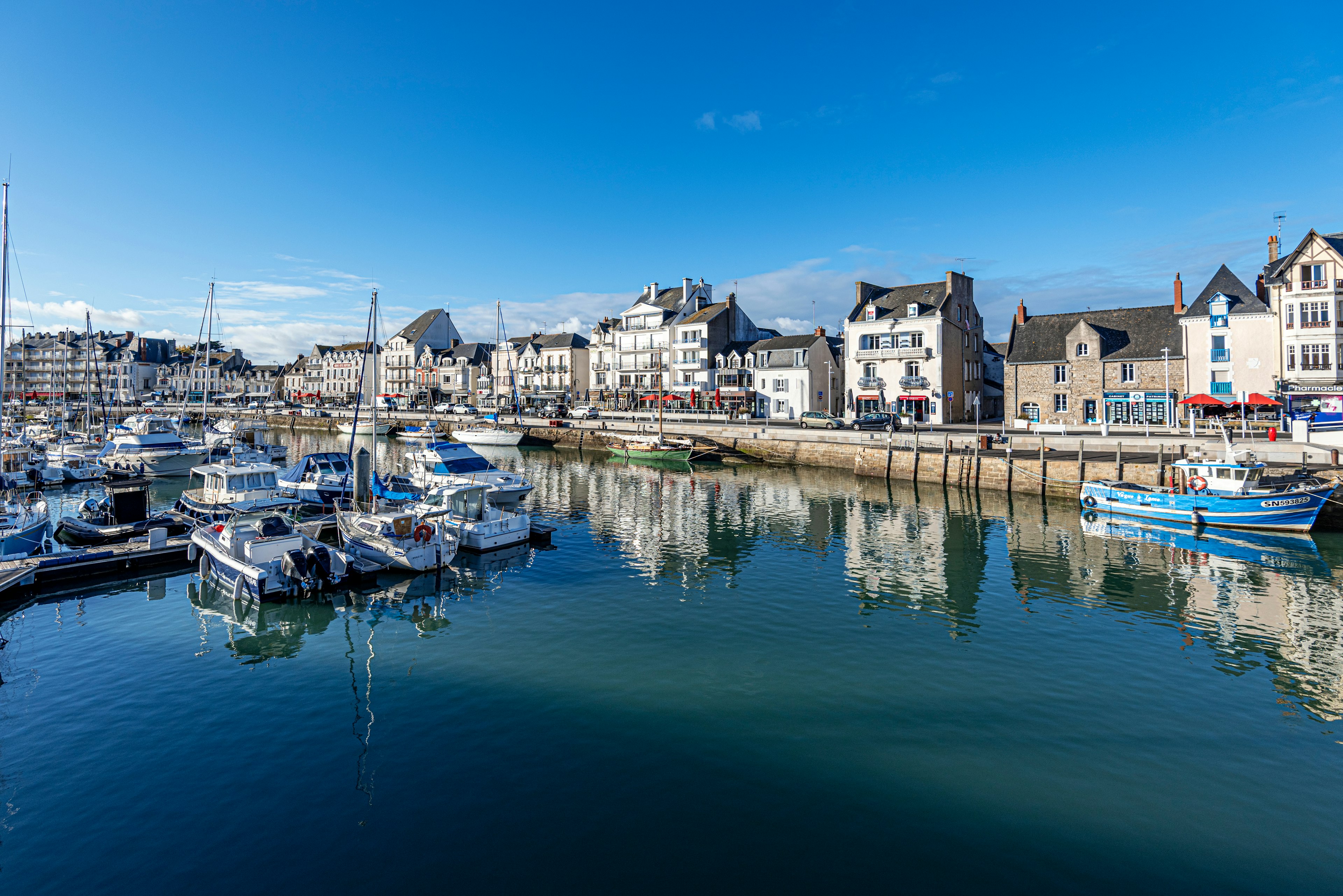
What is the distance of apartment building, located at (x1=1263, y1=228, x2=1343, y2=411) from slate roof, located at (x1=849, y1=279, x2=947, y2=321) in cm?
2653

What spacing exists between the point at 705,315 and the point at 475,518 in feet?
225

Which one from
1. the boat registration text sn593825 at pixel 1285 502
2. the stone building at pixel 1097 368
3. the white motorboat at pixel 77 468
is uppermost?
the stone building at pixel 1097 368

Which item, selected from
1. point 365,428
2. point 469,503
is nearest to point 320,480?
point 469,503

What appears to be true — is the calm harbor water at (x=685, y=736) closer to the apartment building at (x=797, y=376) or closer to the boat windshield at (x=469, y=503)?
the boat windshield at (x=469, y=503)

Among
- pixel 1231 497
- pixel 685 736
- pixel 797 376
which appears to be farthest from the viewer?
pixel 797 376

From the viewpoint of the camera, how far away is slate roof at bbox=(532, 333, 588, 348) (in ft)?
370

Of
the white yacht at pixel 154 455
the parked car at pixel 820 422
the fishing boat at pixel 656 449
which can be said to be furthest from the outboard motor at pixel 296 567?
the parked car at pixel 820 422

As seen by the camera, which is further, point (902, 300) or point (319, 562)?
point (902, 300)

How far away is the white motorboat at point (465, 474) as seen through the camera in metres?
38.0

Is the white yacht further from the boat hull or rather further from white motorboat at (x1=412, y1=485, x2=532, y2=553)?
the boat hull

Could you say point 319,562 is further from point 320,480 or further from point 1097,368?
point 1097,368

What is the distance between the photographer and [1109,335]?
2456 inches

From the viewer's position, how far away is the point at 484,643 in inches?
744

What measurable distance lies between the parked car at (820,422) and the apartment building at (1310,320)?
1299 inches
